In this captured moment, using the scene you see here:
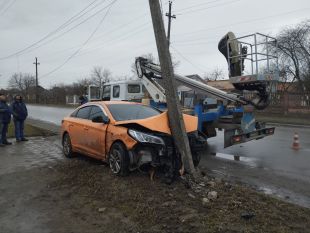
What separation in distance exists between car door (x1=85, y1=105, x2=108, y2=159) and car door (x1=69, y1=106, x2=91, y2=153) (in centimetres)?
18

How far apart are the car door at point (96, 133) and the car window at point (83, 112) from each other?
268 millimetres

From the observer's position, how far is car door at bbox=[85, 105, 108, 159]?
8.42 metres

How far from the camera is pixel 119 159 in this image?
760cm

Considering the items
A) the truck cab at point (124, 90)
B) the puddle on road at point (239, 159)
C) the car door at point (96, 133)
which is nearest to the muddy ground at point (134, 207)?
the car door at point (96, 133)

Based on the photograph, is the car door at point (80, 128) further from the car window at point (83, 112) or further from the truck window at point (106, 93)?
the truck window at point (106, 93)

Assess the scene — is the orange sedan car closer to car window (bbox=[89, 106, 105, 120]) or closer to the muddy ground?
car window (bbox=[89, 106, 105, 120])

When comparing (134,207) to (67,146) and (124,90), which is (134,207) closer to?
(67,146)

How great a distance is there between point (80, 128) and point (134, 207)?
4167 mm

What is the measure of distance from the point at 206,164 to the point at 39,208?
457 cm

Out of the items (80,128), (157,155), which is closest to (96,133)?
(80,128)

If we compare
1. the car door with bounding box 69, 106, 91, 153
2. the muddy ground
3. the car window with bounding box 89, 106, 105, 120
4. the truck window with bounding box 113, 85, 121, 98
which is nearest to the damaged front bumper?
the muddy ground

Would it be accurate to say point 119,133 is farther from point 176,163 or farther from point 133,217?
point 133,217

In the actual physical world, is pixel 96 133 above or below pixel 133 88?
below

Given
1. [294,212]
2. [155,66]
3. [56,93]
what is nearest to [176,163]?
[294,212]
